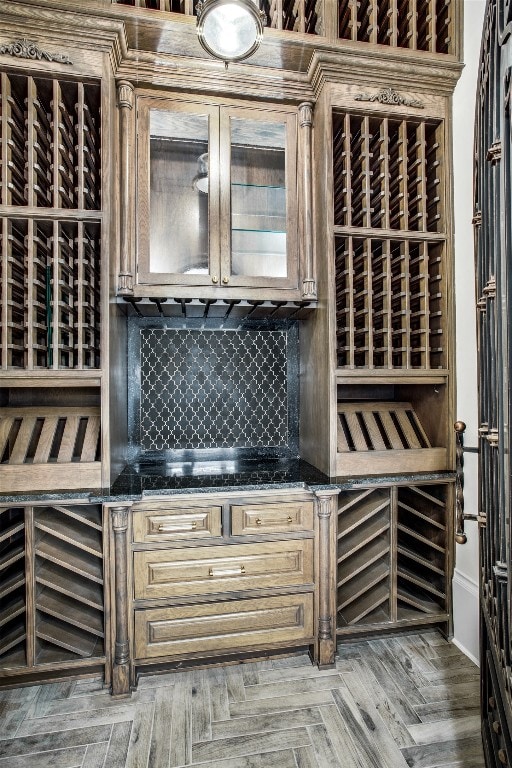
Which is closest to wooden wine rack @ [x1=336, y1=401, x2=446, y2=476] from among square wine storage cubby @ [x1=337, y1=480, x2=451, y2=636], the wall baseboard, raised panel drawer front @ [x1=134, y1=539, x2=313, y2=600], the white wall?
square wine storage cubby @ [x1=337, y1=480, x2=451, y2=636]

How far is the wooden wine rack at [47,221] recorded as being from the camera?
5.84 ft

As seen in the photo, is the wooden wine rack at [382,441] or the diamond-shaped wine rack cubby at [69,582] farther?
the wooden wine rack at [382,441]

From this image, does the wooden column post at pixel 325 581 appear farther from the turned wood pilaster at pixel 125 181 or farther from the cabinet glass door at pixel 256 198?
the turned wood pilaster at pixel 125 181

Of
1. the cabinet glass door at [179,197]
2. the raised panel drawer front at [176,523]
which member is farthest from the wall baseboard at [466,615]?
the cabinet glass door at [179,197]

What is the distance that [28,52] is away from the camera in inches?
68.2

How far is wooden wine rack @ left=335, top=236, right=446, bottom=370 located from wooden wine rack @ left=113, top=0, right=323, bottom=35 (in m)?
1.00

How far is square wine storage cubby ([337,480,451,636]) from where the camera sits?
205 cm

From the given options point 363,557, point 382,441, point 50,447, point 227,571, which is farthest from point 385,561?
point 50,447

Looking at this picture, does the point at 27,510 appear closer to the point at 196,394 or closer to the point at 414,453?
the point at 196,394

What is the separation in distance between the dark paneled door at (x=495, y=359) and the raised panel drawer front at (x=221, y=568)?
800 mm

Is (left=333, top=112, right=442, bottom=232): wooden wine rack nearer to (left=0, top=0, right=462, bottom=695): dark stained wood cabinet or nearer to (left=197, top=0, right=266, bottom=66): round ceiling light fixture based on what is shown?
(left=0, top=0, right=462, bottom=695): dark stained wood cabinet

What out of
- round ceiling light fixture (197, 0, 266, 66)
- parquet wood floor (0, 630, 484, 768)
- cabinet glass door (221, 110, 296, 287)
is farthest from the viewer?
cabinet glass door (221, 110, 296, 287)

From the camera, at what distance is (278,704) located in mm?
1705

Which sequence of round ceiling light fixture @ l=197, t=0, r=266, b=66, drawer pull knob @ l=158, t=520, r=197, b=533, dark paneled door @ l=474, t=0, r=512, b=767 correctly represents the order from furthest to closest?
drawer pull knob @ l=158, t=520, r=197, b=533 → round ceiling light fixture @ l=197, t=0, r=266, b=66 → dark paneled door @ l=474, t=0, r=512, b=767
